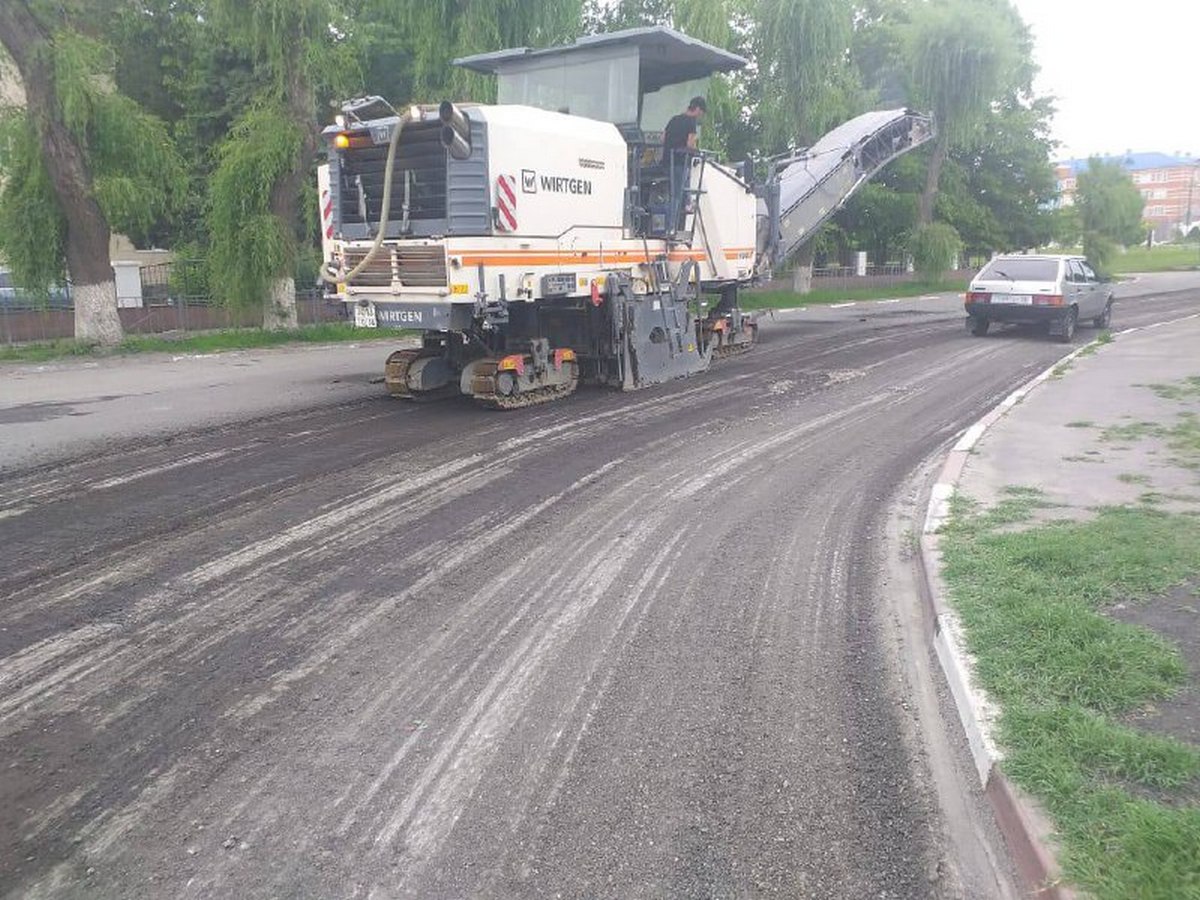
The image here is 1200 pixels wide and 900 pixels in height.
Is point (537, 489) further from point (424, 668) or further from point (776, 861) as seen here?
point (776, 861)

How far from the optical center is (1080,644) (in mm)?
4340

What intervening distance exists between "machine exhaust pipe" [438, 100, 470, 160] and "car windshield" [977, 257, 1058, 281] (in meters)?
12.6

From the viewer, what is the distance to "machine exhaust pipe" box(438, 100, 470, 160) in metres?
9.35

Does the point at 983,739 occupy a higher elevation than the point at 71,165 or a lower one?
lower

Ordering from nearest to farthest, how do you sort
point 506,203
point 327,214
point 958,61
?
point 506,203 < point 327,214 < point 958,61

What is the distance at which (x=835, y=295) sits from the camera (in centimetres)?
3431

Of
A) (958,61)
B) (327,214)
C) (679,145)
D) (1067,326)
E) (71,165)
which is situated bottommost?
(1067,326)

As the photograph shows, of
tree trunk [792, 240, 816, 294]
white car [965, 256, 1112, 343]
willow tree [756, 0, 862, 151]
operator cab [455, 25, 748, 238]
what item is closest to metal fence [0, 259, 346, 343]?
operator cab [455, 25, 748, 238]

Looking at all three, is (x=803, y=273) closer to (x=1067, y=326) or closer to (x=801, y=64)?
(x=801, y=64)

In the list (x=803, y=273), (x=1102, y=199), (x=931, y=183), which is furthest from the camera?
(x=1102, y=199)

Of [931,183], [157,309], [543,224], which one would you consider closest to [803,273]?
[931,183]

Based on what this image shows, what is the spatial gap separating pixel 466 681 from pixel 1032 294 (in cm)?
1640

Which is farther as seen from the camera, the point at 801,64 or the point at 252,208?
the point at 801,64

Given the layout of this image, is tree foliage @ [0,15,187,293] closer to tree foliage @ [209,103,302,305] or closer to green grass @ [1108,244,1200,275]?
tree foliage @ [209,103,302,305]
